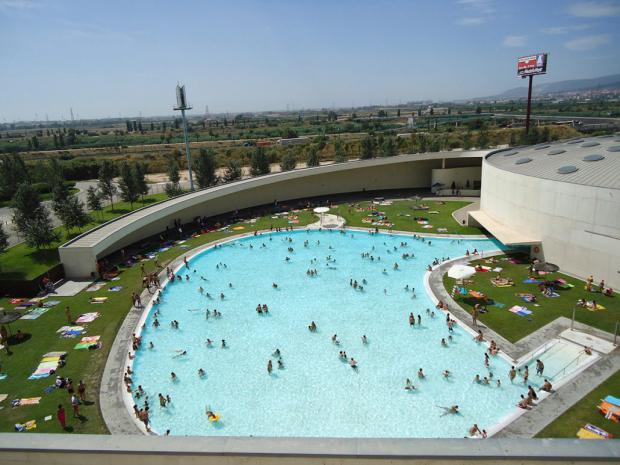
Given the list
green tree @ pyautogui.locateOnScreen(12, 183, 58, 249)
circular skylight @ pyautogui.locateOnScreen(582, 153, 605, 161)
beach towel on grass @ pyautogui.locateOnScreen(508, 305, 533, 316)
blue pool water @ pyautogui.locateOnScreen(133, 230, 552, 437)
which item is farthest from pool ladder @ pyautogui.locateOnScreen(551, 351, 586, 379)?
green tree @ pyautogui.locateOnScreen(12, 183, 58, 249)

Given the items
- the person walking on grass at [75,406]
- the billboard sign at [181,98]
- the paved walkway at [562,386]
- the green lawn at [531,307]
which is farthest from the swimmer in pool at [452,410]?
the billboard sign at [181,98]

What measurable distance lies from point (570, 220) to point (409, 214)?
18421 mm

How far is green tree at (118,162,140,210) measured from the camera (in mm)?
44062

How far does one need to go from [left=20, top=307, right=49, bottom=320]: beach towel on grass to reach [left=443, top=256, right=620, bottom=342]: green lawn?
25127mm

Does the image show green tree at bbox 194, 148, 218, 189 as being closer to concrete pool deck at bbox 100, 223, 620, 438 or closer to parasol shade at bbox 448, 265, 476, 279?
concrete pool deck at bbox 100, 223, 620, 438

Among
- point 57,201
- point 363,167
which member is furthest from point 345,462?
point 363,167

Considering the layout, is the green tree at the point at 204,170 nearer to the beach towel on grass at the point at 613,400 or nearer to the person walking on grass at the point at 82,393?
the person walking on grass at the point at 82,393

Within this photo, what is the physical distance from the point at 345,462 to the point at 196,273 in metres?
27.6

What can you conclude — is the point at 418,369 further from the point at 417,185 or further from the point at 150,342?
the point at 417,185

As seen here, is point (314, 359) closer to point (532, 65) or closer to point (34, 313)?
point (34, 313)

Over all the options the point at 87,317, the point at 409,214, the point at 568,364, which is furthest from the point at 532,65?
the point at 87,317

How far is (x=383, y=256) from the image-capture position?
111ft

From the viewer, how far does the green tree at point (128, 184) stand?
44.1 metres

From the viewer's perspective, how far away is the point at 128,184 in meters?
44.5
